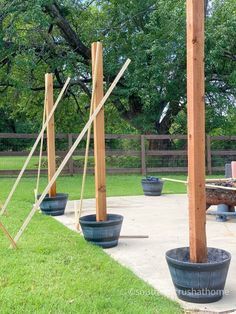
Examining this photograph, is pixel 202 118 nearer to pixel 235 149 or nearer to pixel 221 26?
pixel 221 26

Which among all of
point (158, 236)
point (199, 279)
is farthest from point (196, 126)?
point (158, 236)

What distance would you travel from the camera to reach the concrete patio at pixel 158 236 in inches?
135

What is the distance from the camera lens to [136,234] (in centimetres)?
551

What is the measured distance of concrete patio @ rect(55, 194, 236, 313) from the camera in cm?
342

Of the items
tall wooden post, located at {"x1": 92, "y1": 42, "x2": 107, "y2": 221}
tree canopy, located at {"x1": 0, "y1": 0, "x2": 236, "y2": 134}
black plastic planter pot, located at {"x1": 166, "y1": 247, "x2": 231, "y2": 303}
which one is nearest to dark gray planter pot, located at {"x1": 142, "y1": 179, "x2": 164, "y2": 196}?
tall wooden post, located at {"x1": 92, "y1": 42, "x2": 107, "y2": 221}

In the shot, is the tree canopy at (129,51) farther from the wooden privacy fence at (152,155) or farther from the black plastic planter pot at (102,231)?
the black plastic planter pot at (102,231)

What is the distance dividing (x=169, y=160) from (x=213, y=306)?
13117mm

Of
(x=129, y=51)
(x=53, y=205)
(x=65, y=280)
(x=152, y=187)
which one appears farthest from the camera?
(x=129, y=51)

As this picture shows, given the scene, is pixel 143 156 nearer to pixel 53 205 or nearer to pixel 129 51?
pixel 129 51

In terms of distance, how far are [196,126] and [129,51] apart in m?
12.7

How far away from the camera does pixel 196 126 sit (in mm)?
3104

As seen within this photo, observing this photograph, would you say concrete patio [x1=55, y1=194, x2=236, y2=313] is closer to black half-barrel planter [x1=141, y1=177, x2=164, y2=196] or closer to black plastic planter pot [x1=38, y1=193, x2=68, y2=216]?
black plastic planter pot [x1=38, y1=193, x2=68, y2=216]

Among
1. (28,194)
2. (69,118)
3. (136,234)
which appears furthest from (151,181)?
(69,118)

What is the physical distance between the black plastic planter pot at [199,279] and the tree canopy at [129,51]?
10896 millimetres
